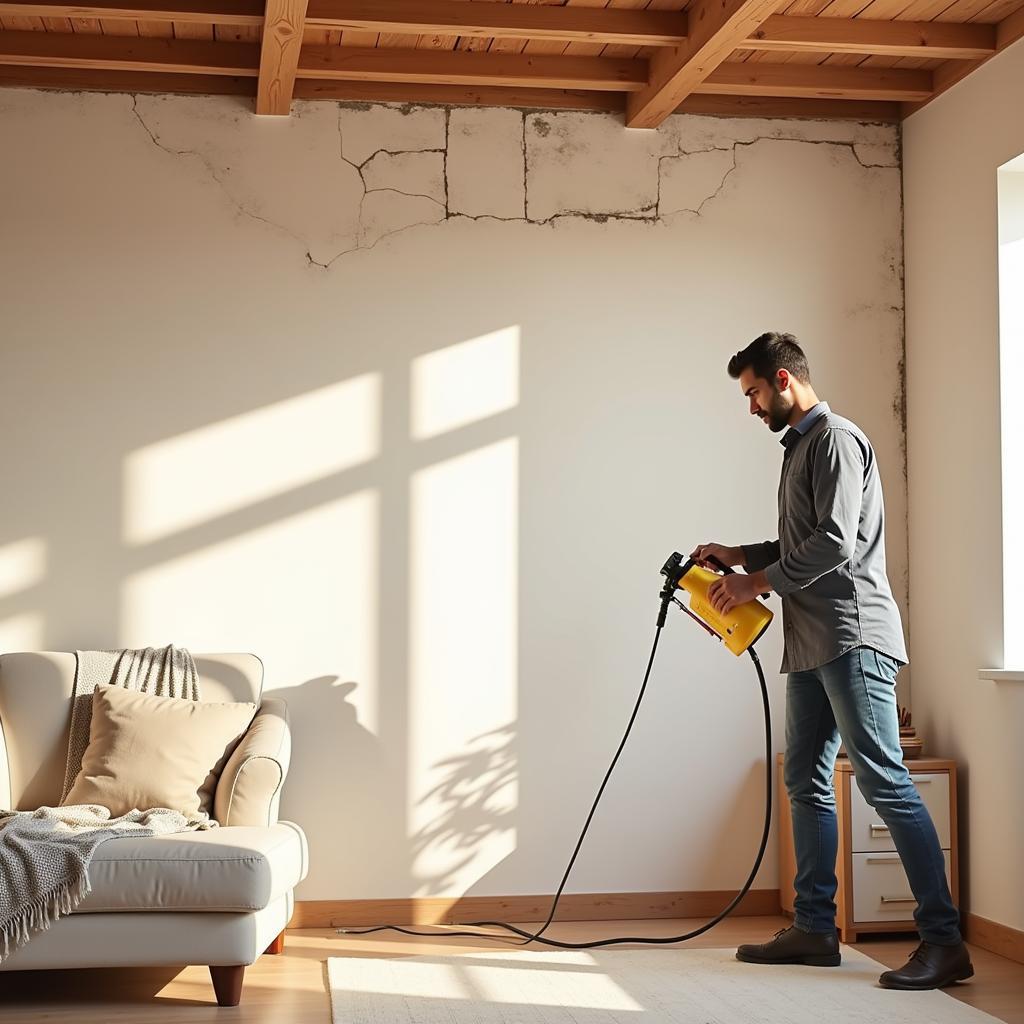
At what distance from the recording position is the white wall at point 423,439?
153 inches

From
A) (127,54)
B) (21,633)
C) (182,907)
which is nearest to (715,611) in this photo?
(182,907)

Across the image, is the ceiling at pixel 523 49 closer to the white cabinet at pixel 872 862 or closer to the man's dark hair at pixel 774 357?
the man's dark hair at pixel 774 357

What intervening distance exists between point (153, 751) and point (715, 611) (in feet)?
4.95

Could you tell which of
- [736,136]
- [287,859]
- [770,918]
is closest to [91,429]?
[287,859]

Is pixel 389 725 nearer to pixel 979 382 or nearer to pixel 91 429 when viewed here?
pixel 91 429

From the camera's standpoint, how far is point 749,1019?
2799mm

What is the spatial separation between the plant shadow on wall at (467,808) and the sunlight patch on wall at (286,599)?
1.02 ft

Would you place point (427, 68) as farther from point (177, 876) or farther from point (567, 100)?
point (177, 876)

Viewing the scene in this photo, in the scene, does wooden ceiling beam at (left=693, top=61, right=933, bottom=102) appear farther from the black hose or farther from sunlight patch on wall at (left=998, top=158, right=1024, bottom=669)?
the black hose

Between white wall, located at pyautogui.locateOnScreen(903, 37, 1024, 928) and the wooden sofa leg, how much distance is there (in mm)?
2038

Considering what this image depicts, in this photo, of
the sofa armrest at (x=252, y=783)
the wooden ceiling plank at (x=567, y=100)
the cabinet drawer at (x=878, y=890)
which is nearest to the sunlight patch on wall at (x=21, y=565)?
the sofa armrest at (x=252, y=783)

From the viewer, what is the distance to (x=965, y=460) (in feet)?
12.6

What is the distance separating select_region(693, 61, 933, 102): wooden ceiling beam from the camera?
403cm

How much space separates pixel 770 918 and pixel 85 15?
130 inches
